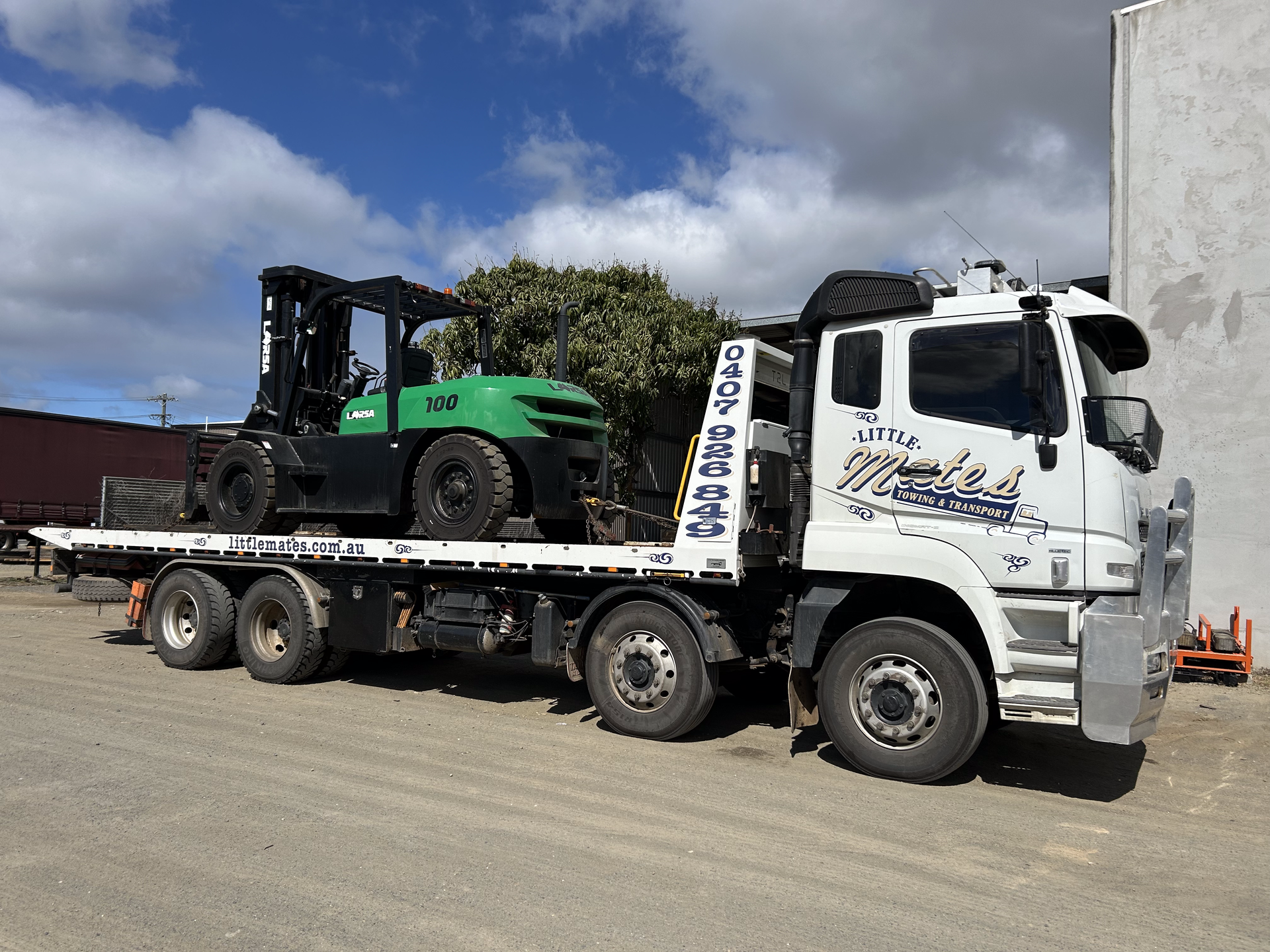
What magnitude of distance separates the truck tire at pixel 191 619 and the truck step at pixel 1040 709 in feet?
25.4

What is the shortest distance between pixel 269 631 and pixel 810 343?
21.0 ft

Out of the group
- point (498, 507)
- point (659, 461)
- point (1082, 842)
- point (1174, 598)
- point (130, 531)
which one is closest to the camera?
point (1082, 842)

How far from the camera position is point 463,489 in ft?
26.8

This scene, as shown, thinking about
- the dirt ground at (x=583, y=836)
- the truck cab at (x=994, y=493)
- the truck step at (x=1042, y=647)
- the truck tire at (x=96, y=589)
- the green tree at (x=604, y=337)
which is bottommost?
the dirt ground at (x=583, y=836)

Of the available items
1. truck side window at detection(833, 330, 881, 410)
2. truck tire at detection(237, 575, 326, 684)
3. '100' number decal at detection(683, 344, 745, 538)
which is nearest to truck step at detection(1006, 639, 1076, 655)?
truck side window at detection(833, 330, 881, 410)

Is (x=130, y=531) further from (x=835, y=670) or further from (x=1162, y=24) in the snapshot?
(x=1162, y=24)

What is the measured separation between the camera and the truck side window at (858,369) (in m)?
6.32

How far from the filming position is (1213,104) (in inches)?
453

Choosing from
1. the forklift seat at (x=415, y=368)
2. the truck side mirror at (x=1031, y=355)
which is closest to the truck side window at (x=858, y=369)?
the truck side mirror at (x=1031, y=355)

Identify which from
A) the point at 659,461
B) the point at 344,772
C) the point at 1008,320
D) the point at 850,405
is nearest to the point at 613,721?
the point at 344,772

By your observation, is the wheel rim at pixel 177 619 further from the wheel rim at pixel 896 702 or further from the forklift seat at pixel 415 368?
the wheel rim at pixel 896 702

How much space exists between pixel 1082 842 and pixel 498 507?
490cm

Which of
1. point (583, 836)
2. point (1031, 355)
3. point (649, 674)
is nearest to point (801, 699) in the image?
point (649, 674)

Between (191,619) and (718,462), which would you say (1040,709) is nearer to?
(718,462)
